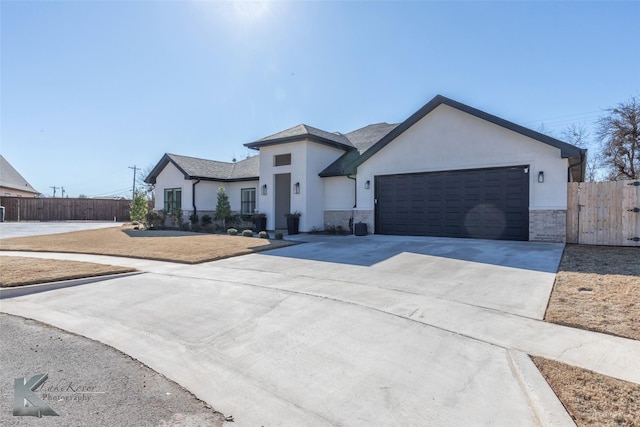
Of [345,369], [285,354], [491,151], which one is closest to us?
[345,369]

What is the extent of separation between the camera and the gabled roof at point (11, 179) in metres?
34.3

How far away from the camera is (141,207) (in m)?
20.1

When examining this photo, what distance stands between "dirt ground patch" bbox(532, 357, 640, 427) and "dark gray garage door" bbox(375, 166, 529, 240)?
10.1 m

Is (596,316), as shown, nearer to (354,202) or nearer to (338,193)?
(354,202)

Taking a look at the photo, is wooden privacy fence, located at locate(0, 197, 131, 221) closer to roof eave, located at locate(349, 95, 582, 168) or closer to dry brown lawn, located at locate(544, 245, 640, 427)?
roof eave, located at locate(349, 95, 582, 168)

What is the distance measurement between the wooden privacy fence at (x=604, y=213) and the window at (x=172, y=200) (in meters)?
19.7

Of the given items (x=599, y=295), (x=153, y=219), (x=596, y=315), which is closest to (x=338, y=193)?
(x=153, y=219)

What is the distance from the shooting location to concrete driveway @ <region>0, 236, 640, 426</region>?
2.89 m

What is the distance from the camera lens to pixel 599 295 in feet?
18.5

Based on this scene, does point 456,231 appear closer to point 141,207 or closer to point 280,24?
point 280,24

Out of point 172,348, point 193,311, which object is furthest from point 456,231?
point 172,348

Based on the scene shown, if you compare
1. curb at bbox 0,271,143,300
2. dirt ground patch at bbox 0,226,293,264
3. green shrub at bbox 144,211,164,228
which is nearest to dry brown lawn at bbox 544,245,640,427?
curb at bbox 0,271,143,300

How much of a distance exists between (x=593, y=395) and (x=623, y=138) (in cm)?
2240

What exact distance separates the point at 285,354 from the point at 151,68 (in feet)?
42.4
